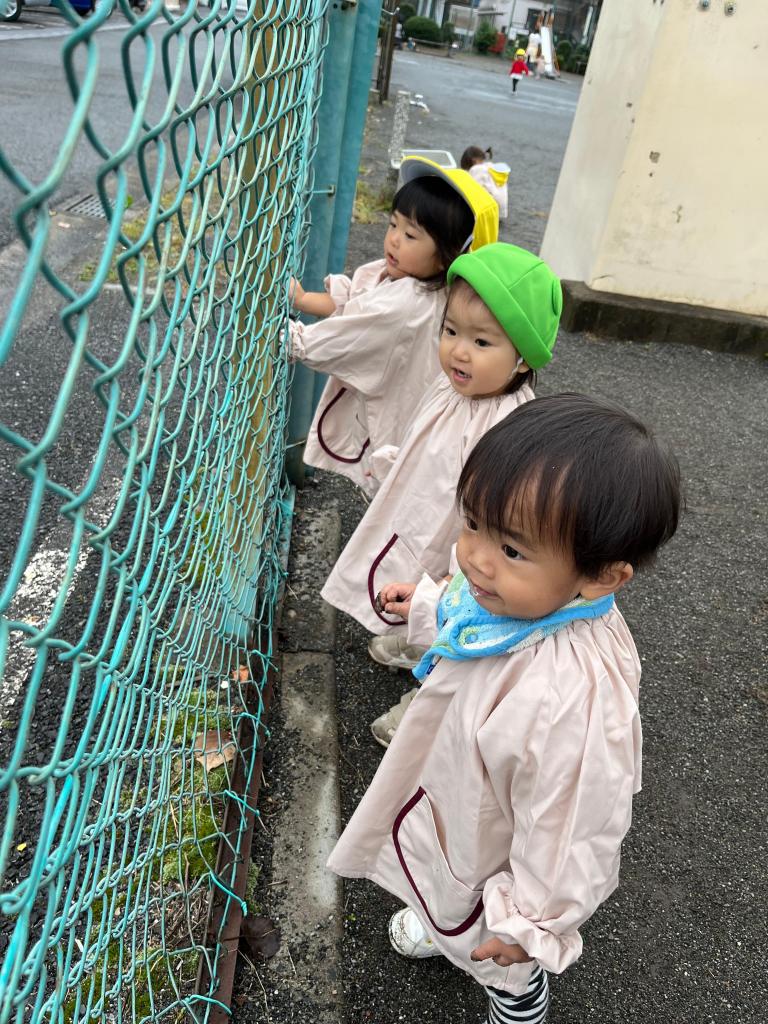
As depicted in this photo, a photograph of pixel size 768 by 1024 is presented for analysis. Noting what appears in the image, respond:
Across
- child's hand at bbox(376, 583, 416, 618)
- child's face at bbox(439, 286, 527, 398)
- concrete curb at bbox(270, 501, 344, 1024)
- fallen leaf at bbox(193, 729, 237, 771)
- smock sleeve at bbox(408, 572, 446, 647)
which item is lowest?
concrete curb at bbox(270, 501, 344, 1024)

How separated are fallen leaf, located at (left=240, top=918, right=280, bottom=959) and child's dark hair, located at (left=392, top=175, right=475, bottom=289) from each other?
178cm

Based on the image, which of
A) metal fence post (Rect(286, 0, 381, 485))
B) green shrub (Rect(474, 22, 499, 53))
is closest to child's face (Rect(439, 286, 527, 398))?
metal fence post (Rect(286, 0, 381, 485))

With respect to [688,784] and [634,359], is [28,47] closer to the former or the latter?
[634,359]

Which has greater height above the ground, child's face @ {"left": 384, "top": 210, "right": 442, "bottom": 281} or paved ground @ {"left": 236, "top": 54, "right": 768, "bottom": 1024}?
child's face @ {"left": 384, "top": 210, "right": 442, "bottom": 281}

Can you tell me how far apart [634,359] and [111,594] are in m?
3.98

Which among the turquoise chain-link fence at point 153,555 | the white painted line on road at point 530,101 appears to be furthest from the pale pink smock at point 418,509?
the white painted line on road at point 530,101

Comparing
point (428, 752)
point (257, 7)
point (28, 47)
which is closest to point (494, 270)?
point (257, 7)

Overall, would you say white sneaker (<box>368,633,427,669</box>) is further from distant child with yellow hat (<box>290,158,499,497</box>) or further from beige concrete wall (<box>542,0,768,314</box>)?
beige concrete wall (<box>542,0,768,314</box>)

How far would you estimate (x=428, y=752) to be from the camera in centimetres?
154

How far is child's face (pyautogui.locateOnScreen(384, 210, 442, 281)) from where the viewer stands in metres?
2.14

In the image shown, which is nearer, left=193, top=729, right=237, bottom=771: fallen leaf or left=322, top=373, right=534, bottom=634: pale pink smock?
left=322, top=373, right=534, bottom=634: pale pink smock

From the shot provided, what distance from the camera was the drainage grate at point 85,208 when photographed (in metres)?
5.43

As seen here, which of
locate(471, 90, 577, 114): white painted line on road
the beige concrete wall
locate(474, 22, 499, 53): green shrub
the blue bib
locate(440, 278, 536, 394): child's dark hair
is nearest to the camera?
the blue bib

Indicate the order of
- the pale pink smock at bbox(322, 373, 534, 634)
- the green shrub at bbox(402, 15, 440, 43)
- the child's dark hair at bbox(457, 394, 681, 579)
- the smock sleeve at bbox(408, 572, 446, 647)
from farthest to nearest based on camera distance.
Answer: the green shrub at bbox(402, 15, 440, 43) < the pale pink smock at bbox(322, 373, 534, 634) < the smock sleeve at bbox(408, 572, 446, 647) < the child's dark hair at bbox(457, 394, 681, 579)
